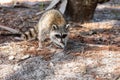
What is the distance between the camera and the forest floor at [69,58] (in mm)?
5859

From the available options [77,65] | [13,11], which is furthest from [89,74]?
[13,11]

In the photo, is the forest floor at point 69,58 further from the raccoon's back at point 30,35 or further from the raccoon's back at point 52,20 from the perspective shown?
the raccoon's back at point 52,20

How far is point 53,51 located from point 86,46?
637 mm

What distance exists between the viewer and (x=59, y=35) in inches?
264

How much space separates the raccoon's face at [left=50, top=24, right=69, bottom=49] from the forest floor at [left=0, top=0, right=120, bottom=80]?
0.13 metres

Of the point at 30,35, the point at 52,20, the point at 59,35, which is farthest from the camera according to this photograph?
the point at 30,35

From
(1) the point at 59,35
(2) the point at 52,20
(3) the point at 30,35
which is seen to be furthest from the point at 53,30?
(3) the point at 30,35

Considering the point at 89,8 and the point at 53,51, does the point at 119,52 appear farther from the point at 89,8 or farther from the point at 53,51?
the point at 89,8

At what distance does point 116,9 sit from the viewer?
32.2ft

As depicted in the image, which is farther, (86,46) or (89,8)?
(89,8)

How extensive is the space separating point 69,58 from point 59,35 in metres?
0.56

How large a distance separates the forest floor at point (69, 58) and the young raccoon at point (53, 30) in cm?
16

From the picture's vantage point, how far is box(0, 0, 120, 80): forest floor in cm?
586

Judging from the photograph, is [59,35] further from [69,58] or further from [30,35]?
[30,35]
